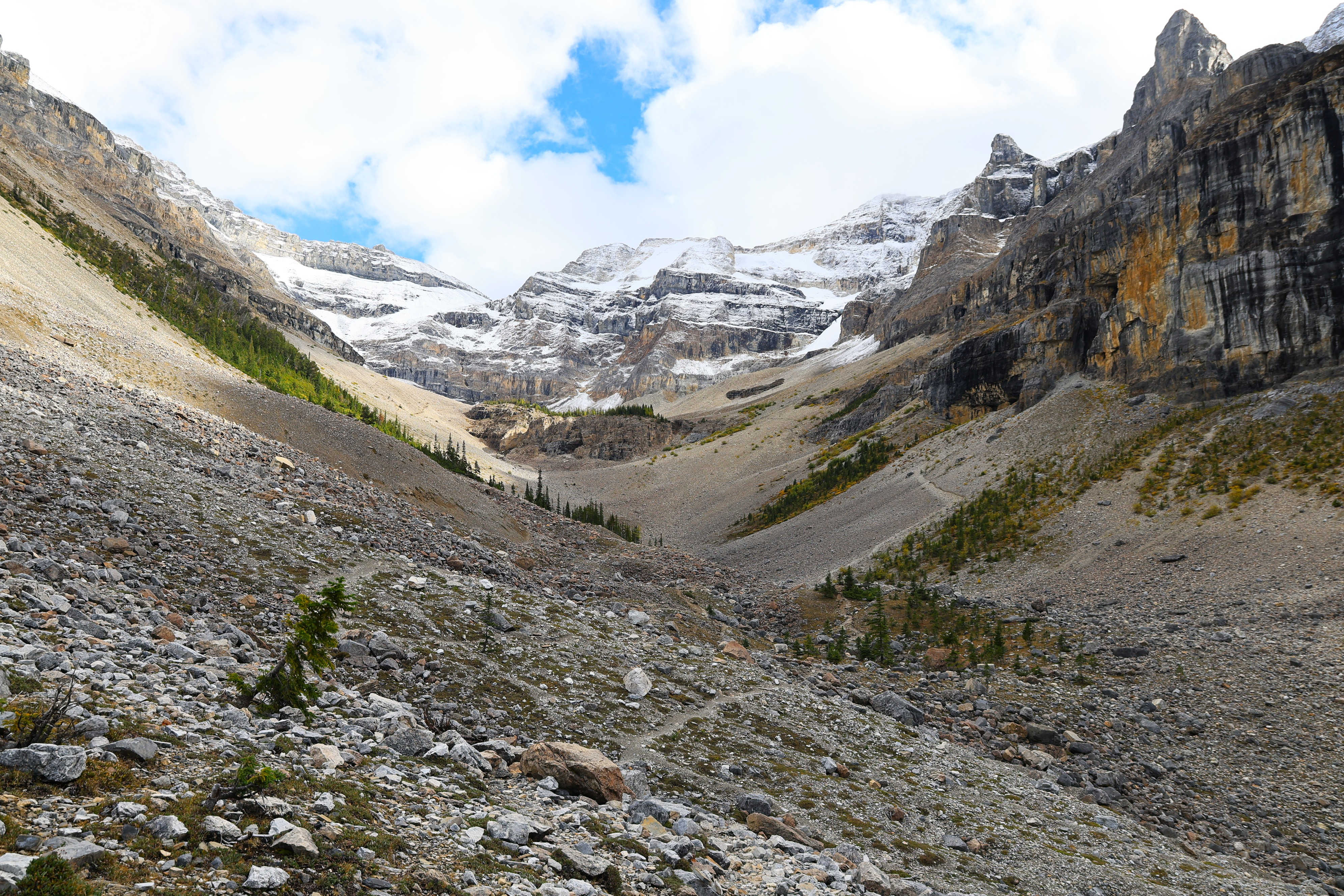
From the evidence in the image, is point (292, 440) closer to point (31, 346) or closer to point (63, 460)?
point (31, 346)

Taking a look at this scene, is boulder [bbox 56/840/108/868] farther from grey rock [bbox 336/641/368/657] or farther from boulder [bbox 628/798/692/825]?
grey rock [bbox 336/641/368/657]

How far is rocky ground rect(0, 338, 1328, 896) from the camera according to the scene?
266 inches

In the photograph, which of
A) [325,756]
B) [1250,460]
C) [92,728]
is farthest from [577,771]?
[1250,460]

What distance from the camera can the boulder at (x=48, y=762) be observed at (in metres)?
5.91

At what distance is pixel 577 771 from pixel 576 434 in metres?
136

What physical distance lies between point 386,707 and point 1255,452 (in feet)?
145

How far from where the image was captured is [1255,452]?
3606 centimetres

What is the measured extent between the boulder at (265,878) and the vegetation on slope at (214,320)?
49906 mm

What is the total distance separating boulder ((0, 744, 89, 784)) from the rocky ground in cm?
3

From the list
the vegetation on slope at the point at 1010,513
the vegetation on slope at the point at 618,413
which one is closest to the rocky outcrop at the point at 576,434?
the vegetation on slope at the point at 618,413

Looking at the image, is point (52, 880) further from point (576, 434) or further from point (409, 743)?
point (576, 434)

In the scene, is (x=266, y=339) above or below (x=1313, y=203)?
below

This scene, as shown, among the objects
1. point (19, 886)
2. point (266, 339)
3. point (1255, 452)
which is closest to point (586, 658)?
point (19, 886)

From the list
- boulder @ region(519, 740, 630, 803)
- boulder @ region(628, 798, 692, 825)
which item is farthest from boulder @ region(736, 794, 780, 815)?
boulder @ region(519, 740, 630, 803)
